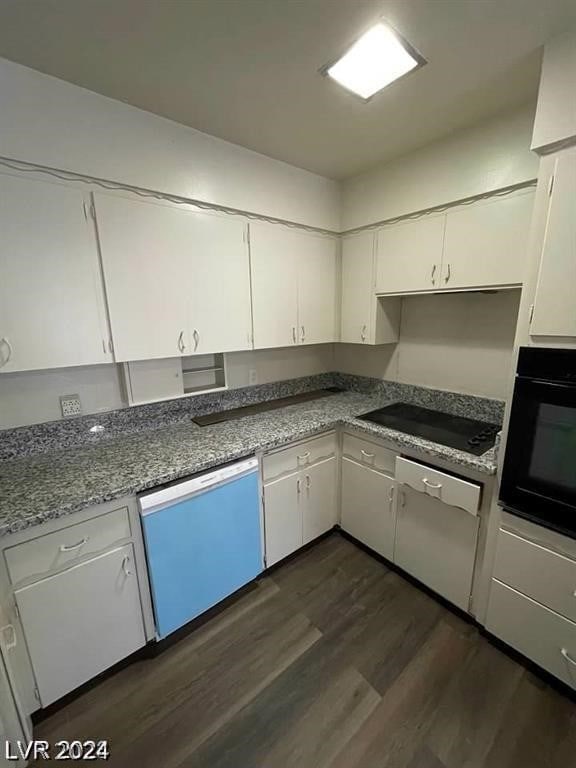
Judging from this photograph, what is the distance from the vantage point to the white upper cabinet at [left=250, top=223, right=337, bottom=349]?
6.55ft

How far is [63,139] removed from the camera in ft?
4.28

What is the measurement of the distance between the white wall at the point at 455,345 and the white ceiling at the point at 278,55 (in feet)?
3.10

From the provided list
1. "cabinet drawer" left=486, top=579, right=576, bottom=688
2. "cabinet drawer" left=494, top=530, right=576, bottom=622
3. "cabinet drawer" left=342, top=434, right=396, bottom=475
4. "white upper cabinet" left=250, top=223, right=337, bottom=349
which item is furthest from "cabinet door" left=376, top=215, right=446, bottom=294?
"cabinet drawer" left=486, top=579, right=576, bottom=688

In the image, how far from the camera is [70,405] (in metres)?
Answer: 1.67

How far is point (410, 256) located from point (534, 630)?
197 cm

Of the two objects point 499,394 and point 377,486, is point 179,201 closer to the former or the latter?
point 377,486

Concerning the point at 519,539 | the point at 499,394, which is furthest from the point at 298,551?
the point at 499,394

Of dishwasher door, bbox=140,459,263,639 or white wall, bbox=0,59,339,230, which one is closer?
white wall, bbox=0,59,339,230

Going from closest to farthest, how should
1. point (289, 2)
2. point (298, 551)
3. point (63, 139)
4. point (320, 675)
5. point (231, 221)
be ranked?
point (289, 2)
point (63, 139)
point (320, 675)
point (231, 221)
point (298, 551)

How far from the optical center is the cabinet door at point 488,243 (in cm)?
153

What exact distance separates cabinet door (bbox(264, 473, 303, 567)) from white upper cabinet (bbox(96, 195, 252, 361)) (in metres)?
0.89

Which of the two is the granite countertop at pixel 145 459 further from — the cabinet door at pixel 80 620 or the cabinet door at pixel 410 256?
the cabinet door at pixel 410 256

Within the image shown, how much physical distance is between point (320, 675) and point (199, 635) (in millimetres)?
638

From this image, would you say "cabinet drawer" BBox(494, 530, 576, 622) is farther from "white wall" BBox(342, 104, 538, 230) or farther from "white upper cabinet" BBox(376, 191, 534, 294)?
"white wall" BBox(342, 104, 538, 230)
